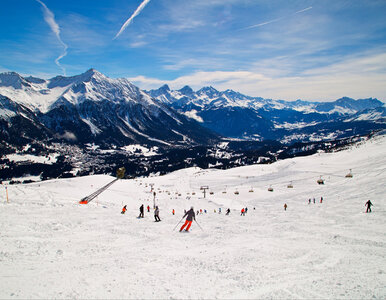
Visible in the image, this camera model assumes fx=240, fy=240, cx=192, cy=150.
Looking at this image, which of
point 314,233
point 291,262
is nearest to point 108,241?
point 291,262

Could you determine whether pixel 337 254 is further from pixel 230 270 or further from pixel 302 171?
pixel 302 171

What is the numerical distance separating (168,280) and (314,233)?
43.7 ft

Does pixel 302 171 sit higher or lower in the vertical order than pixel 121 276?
higher

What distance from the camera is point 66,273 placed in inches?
386

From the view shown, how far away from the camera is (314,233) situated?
18.2m

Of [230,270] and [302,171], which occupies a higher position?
[302,171]

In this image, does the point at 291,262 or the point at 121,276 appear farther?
the point at 291,262

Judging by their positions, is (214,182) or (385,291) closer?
(385,291)

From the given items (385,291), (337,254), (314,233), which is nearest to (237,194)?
(314,233)

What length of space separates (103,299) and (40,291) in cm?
231

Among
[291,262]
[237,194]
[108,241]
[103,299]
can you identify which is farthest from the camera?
[237,194]

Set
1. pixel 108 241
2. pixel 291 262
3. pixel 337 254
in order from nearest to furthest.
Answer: pixel 291 262 < pixel 337 254 < pixel 108 241

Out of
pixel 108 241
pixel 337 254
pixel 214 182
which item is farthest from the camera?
pixel 214 182

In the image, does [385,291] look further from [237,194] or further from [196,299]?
[237,194]
